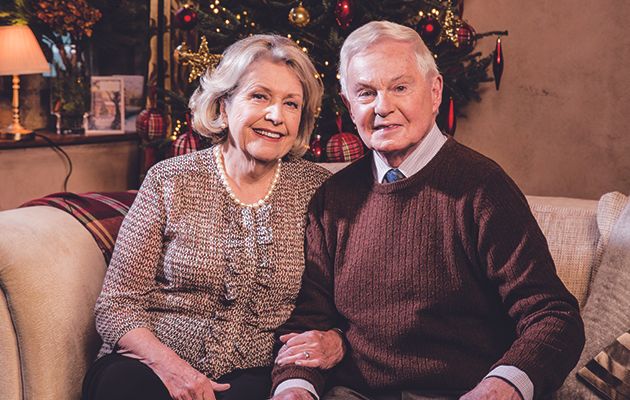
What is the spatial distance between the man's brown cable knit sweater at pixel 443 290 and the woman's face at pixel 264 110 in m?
0.26

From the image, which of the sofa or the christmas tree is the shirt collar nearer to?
the sofa

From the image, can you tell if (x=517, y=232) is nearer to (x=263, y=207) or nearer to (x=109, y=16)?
(x=263, y=207)

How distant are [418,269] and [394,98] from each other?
1.34 feet

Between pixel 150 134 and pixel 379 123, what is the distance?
1977 mm

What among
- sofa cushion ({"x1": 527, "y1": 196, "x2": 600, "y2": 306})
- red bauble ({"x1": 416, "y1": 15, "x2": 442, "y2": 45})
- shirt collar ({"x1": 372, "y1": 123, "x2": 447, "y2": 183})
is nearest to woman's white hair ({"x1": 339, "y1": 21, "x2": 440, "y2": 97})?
shirt collar ({"x1": 372, "y1": 123, "x2": 447, "y2": 183})

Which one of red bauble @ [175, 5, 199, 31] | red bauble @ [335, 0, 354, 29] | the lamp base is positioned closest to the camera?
red bauble @ [335, 0, 354, 29]

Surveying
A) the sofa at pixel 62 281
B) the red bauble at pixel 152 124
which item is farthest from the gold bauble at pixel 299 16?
the sofa at pixel 62 281

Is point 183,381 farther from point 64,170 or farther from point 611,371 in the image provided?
point 64,170

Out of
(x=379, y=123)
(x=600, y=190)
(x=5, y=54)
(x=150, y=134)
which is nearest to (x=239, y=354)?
(x=379, y=123)

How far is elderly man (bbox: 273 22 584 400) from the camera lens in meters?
1.48

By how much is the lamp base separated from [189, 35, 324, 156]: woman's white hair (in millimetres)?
1863

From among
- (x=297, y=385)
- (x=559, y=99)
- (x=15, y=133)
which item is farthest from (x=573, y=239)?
(x=15, y=133)

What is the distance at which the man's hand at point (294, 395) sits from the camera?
5.09 ft

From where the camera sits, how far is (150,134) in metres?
3.39
